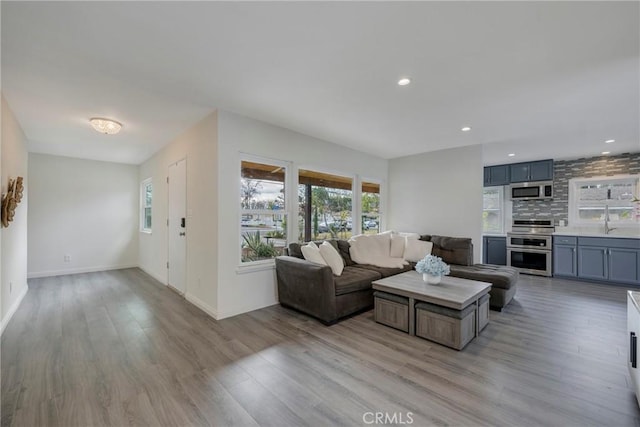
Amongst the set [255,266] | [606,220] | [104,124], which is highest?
[104,124]

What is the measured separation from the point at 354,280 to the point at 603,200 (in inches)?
229

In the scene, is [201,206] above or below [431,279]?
above

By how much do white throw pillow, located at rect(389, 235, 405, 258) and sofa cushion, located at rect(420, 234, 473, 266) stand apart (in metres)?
0.52

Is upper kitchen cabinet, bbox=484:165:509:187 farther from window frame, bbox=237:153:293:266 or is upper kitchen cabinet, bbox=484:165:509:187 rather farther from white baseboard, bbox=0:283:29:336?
white baseboard, bbox=0:283:29:336

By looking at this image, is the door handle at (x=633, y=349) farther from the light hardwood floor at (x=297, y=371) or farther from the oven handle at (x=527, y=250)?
the oven handle at (x=527, y=250)

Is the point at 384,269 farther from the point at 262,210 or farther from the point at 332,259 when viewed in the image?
the point at 262,210

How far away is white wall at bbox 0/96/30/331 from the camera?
298cm

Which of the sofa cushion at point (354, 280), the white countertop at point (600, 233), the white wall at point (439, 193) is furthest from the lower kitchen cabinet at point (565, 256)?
the sofa cushion at point (354, 280)

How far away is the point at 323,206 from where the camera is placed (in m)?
4.75

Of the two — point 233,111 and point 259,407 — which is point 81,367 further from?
point 233,111

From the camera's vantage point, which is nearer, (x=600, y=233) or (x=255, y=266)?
(x=255, y=266)

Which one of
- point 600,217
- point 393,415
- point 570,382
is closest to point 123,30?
point 393,415

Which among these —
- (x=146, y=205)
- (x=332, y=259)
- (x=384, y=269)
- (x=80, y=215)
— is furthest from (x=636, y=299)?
(x=80, y=215)

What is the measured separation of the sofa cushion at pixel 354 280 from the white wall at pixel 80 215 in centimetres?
550
